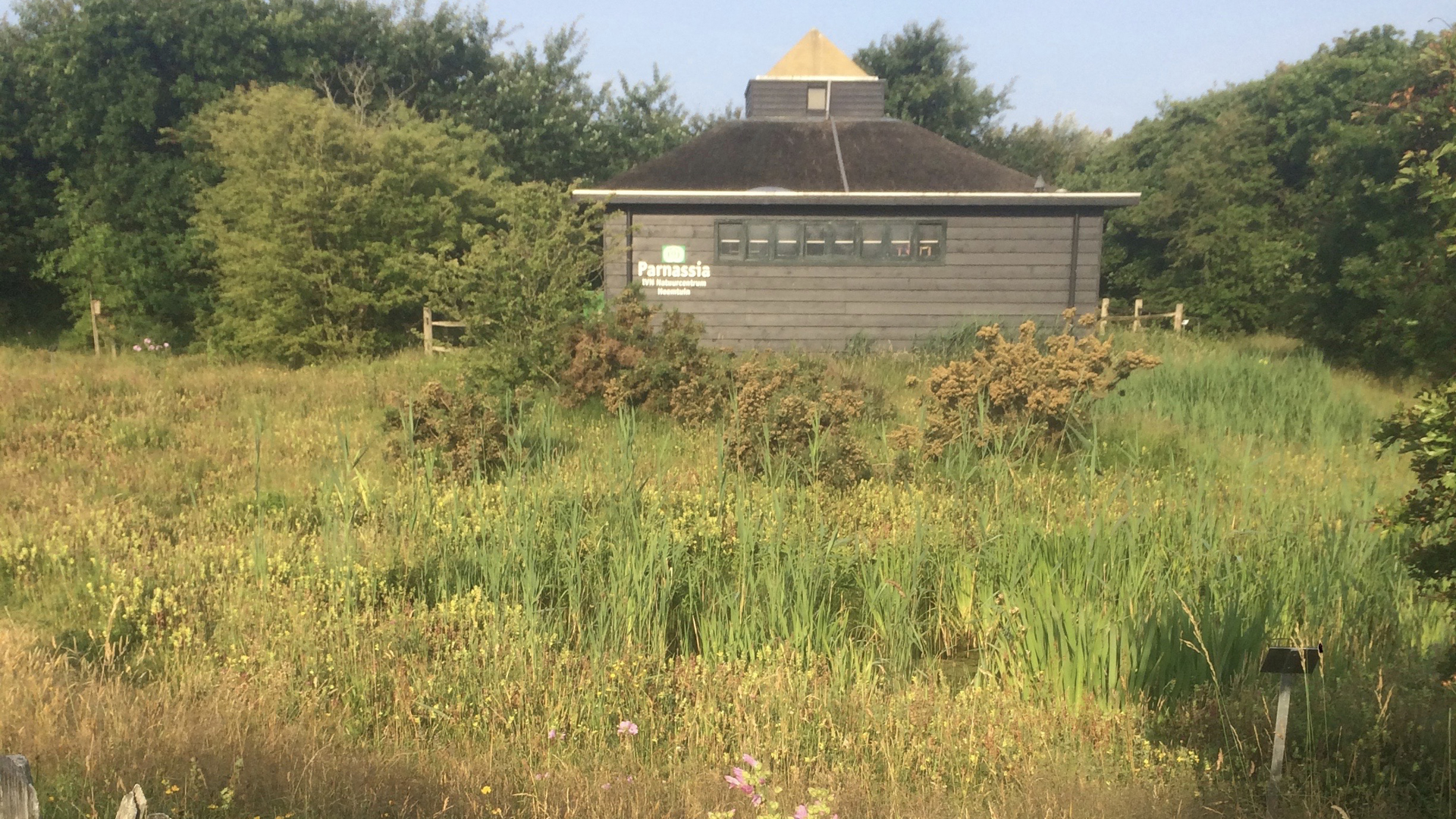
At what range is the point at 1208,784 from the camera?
3316 millimetres

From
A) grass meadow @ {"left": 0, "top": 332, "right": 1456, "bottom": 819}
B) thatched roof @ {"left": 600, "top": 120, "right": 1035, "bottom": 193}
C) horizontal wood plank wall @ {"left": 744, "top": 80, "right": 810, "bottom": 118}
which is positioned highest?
horizontal wood plank wall @ {"left": 744, "top": 80, "right": 810, "bottom": 118}

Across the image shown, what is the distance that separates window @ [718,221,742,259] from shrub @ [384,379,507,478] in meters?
10.2

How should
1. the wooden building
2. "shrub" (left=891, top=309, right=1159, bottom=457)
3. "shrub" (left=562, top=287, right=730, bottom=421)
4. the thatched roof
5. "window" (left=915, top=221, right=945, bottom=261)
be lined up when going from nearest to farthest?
1. "shrub" (left=891, top=309, right=1159, bottom=457)
2. "shrub" (left=562, top=287, right=730, bottom=421)
3. the wooden building
4. "window" (left=915, top=221, right=945, bottom=261)
5. the thatched roof

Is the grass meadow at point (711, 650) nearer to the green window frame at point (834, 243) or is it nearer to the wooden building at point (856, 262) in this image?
the wooden building at point (856, 262)

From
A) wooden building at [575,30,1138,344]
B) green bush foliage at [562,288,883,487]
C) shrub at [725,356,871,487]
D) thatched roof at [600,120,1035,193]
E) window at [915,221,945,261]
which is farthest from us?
thatched roof at [600,120,1035,193]


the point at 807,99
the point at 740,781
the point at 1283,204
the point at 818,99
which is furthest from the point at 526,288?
the point at 1283,204

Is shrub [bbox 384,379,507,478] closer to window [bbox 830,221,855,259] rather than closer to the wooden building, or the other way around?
the wooden building

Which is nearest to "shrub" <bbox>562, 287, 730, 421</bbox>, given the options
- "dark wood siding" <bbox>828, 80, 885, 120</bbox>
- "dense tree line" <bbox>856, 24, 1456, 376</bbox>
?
"dense tree line" <bbox>856, 24, 1456, 376</bbox>

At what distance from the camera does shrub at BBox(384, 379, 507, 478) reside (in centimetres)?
750

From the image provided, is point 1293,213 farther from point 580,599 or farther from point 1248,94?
point 580,599

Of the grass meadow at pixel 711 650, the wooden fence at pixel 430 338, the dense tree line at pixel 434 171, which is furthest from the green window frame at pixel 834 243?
the grass meadow at pixel 711 650

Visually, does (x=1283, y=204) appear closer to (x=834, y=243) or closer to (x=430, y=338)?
(x=834, y=243)

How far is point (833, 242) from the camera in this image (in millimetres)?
18016

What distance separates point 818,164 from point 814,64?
5.04 meters
